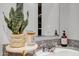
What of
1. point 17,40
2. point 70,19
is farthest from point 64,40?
point 17,40

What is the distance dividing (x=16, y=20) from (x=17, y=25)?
3 centimetres

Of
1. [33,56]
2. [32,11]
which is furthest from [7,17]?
[33,56]

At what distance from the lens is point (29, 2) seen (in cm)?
91

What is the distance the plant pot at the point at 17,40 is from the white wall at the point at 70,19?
0.88ft

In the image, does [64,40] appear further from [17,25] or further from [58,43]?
[17,25]

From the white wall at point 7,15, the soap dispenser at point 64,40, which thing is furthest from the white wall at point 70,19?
the white wall at point 7,15

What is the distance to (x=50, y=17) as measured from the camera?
92 cm

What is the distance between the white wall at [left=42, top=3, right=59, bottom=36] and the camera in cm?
91

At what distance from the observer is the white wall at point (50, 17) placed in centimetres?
91

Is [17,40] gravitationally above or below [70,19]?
below

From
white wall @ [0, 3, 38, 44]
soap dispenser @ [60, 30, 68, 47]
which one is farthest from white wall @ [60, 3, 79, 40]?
white wall @ [0, 3, 38, 44]

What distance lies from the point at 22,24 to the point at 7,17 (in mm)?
107

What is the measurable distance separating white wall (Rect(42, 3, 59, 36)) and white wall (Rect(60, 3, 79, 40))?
33 millimetres

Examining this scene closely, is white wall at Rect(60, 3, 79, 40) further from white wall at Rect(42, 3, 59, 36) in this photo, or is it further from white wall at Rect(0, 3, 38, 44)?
white wall at Rect(0, 3, 38, 44)
